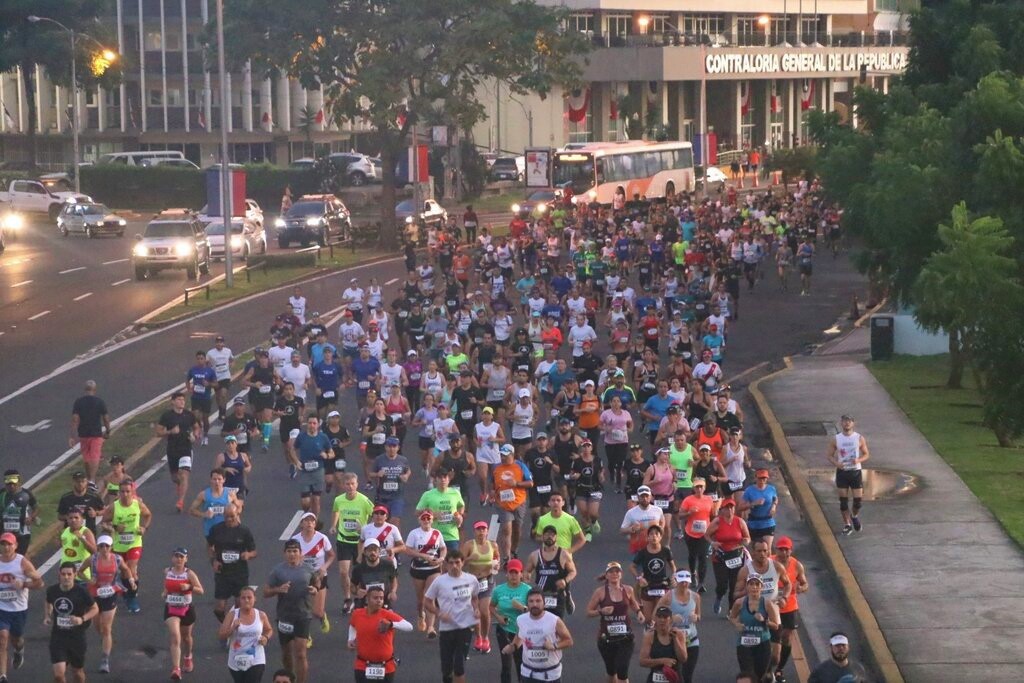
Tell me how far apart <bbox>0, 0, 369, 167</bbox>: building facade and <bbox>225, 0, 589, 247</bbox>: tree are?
36690 millimetres

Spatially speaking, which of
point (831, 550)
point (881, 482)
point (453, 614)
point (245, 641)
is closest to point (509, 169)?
point (881, 482)

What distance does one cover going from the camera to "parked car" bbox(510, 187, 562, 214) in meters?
60.1

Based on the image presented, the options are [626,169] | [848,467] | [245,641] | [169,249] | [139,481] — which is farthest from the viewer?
[626,169]

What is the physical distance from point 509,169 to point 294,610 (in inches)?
2773

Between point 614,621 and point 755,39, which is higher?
point 755,39

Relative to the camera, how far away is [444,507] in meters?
16.5

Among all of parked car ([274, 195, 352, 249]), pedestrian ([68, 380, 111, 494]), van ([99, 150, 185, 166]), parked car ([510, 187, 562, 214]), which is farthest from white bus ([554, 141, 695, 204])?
pedestrian ([68, 380, 111, 494])

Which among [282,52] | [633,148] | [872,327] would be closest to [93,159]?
[633,148]

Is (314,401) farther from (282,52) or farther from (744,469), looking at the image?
(282,52)

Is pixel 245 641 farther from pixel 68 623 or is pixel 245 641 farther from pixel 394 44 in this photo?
pixel 394 44

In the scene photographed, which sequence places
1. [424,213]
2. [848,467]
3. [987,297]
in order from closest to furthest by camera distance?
1. [848,467]
2. [987,297]
3. [424,213]

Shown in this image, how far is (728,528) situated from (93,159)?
80413mm

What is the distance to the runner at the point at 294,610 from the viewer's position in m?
14.0

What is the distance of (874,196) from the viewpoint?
2739 cm
